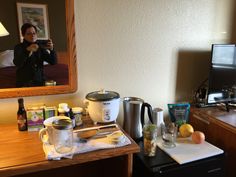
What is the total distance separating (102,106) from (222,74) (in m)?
1.04

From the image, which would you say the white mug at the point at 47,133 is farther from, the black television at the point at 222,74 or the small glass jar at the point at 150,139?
the black television at the point at 222,74

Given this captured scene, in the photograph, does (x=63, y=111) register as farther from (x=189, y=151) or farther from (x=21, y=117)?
(x=189, y=151)

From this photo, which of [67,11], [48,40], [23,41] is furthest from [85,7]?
[23,41]

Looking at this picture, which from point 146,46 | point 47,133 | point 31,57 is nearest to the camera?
point 47,133

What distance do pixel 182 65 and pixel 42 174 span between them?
1353 millimetres

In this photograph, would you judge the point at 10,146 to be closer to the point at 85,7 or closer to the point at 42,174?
the point at 42,174

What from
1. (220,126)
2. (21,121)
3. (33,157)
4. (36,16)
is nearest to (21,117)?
(21,121)

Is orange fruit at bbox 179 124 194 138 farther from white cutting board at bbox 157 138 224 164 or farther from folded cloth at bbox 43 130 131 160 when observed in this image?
folded cloth at bbox 43 130 131 160

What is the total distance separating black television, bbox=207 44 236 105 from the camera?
1679 millimetres

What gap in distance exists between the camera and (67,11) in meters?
1.38

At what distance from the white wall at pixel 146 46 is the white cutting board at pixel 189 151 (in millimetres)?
483

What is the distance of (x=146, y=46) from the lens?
1.67m

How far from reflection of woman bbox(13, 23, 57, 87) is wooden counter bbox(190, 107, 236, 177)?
118cm

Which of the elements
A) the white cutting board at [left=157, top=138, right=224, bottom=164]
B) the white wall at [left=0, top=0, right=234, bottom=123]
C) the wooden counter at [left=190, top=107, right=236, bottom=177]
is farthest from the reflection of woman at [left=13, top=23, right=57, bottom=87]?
the wooden counter at [left=190, top=107, right=236, bottom=177]
